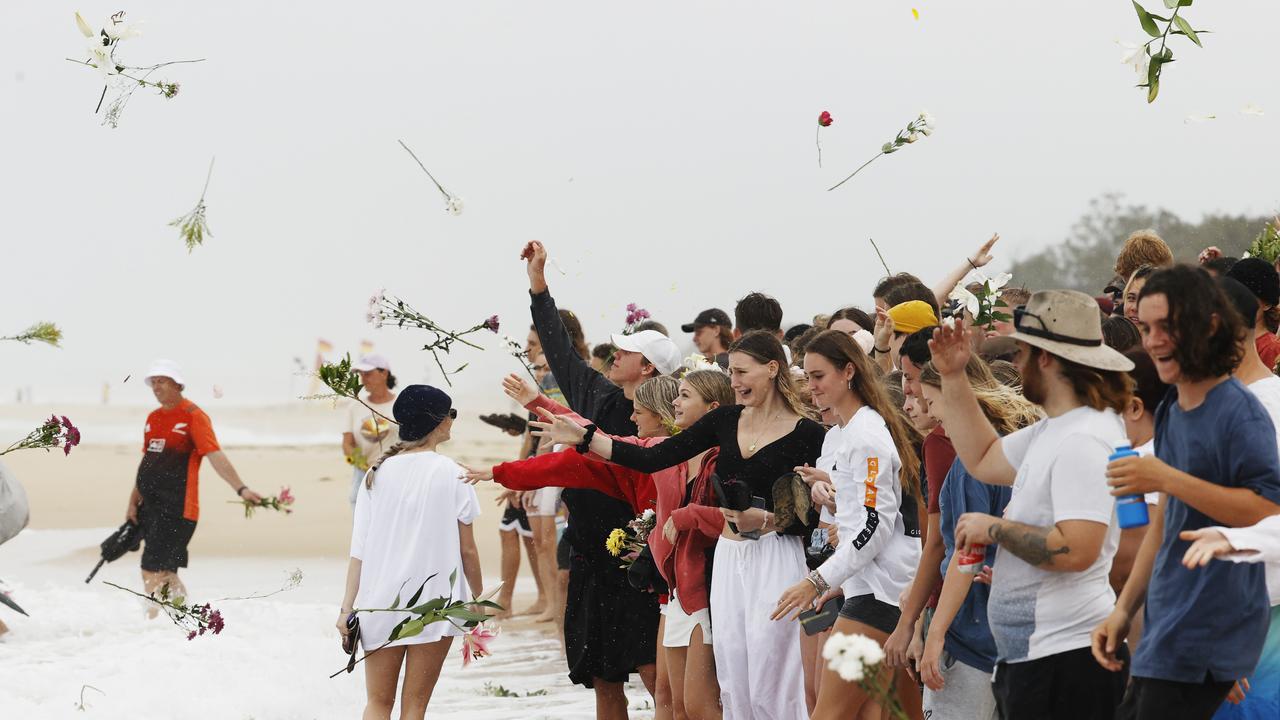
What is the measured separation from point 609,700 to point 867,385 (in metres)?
2.57

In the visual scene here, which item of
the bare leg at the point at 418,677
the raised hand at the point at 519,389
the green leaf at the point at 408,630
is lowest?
the bare leg at the point at 418,677

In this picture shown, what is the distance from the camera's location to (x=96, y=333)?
98.9 meters

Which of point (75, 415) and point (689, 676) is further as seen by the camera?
point (75, 415)

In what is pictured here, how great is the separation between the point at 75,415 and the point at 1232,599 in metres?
61.5

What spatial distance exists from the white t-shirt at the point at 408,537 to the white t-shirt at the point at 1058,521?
3.28 meters

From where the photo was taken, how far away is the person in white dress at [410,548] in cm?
682

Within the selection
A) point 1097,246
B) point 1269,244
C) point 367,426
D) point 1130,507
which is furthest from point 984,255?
point 1097,246

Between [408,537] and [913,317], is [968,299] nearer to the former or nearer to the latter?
[913,317]

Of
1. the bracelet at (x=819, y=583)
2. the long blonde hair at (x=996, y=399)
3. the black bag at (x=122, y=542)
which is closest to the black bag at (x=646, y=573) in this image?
the bracelet at (x=819, y=583)

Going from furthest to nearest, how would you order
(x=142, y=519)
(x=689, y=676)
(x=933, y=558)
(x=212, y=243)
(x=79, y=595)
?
(x=212, y=243) → (x=79, y=595) → (x=142, y=519) → (x=689, y=676) → (x=933, y=558)

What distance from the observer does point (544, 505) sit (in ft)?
39.4

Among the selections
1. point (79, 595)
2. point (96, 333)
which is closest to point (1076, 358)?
point (79, 595)

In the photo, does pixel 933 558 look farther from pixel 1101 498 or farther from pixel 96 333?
pixel 96 333

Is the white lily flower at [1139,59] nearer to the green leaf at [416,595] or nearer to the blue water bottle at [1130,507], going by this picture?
the blue water bottle at [1130,507]
